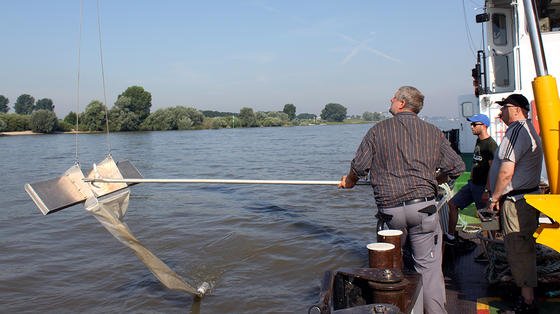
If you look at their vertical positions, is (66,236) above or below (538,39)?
below

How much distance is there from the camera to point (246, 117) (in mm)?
100500

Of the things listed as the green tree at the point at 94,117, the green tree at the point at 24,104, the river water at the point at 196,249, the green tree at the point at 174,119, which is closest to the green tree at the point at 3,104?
the green tree at the point at 24,104

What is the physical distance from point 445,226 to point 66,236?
8095mm

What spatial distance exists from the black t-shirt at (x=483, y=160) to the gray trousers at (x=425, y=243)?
2.13 metres

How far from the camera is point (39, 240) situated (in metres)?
10.7

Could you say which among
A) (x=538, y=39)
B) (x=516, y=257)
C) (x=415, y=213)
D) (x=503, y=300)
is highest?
(x=538, y=39)

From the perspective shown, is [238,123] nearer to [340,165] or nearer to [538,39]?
[340,165]

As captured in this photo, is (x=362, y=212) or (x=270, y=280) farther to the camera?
(x=362, y=212)

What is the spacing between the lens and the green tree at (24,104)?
173375mm

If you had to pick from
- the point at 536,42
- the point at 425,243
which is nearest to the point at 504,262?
the point at 425,243

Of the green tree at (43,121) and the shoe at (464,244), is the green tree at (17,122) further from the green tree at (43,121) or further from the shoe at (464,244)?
the shoe at (464,244)

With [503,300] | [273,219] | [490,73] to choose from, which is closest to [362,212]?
[273,219]

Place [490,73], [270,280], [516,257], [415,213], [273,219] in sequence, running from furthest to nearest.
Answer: [273,219], [490,73], [270,280], [516,257], [415,213]

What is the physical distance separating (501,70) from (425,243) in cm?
779
